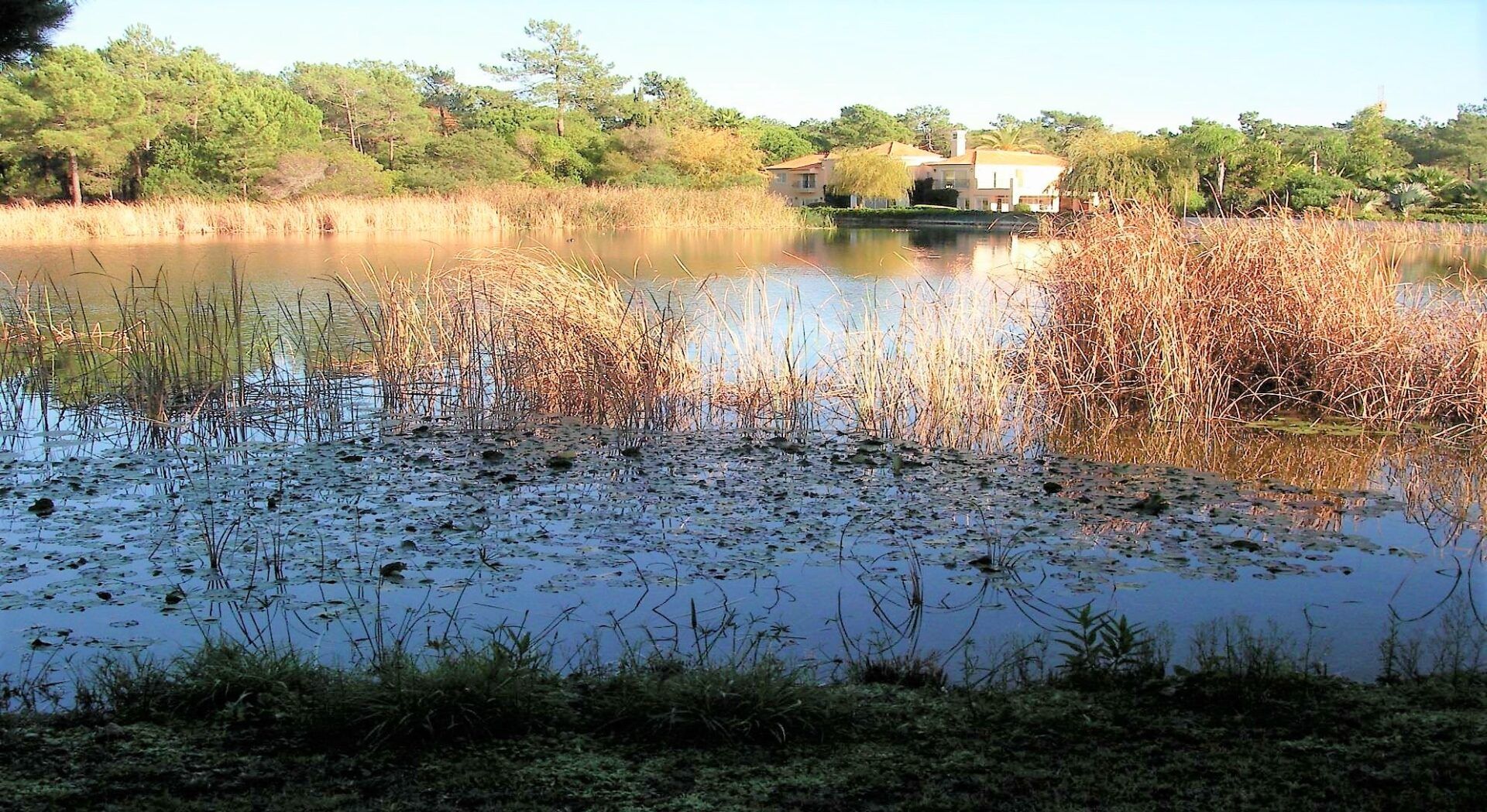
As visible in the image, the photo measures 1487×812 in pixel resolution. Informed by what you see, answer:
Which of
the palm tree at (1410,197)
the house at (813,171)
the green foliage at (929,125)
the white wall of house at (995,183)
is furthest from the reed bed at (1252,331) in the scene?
the green foliage at (929,125)

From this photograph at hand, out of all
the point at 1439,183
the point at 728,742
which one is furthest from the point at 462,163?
the point at 728,742

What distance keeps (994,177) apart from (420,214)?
140ft

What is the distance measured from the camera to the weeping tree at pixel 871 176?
205 feet

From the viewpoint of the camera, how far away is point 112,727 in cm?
332

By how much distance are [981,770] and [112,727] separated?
2.45 metres

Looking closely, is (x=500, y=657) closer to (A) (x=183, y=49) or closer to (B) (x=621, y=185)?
(B) (x=621, y=185)

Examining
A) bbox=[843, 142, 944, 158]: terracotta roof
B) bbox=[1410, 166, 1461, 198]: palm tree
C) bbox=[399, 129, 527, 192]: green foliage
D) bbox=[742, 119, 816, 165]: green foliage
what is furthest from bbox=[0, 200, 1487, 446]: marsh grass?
bbox=[742, 119, 816, 165]: green foliage

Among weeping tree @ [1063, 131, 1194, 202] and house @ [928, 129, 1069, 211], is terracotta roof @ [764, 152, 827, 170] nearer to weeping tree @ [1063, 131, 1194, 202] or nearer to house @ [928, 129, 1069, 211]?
house @ [928, 129, 1069, 211]

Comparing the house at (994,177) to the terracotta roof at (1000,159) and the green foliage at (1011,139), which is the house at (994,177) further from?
the green foliage at (1011,139)

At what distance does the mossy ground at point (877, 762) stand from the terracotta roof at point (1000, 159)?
2638 inches

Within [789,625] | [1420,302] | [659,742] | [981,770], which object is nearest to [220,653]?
[659,742]

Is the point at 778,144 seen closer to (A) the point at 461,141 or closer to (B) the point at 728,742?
(A) the point at 461,141

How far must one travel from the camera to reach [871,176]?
62438 mm

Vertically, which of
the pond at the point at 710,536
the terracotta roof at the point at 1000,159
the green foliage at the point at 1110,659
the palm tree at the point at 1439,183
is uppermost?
the terracotta roof at the point at 1000,159
